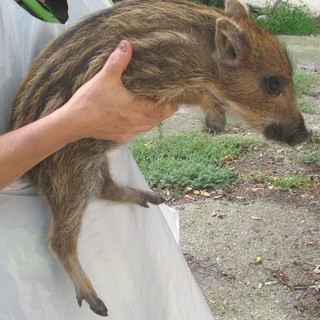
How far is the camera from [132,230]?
215 cm

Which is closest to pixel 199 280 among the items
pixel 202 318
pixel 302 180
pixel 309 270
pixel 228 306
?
pixel 228 306

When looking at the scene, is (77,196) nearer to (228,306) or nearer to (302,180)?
(228,306)

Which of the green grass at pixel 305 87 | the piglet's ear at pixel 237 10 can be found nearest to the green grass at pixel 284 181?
the green grass at pixel 305 87

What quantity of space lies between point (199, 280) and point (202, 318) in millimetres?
916

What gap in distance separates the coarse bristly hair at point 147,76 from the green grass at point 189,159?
208cm

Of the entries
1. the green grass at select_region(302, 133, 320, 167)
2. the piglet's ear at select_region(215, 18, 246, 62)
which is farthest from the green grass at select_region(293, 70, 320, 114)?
the piglet's ear at select_region(215, 18, 246, 62)

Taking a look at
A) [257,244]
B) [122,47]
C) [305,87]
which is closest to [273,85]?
[122,47]

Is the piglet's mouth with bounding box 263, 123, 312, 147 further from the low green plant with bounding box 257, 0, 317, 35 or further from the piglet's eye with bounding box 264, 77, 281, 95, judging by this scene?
the low green plant with bounding box 257, 0, 317, 35

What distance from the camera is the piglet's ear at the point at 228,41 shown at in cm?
189

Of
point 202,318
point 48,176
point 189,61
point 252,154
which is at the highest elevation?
point 189,61

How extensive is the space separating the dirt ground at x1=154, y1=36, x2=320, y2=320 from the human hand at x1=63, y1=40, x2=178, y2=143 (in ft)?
5.35

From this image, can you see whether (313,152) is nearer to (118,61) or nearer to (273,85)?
(273,85)

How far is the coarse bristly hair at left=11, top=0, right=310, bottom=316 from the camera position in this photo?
184 cm

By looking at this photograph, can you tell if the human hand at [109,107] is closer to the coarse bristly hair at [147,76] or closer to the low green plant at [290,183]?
the coarse bristly hair at [147,76]
